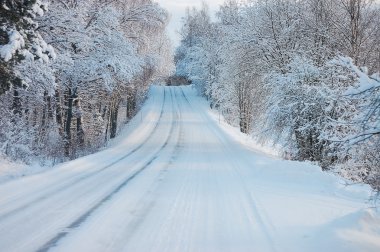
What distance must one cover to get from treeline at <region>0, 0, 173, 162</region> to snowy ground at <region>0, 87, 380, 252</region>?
132 inches

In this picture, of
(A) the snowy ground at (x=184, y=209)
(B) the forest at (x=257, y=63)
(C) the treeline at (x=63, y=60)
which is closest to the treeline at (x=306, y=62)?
(B) the forest at (x=257, y=63)

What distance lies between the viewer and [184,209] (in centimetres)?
808

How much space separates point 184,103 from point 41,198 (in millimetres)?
49055

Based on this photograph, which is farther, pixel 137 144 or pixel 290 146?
pixel 137 144

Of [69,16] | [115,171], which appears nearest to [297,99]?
[115,171]

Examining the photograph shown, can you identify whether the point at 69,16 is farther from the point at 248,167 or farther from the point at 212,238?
the point at 212,238

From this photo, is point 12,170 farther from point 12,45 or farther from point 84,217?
point 84,217

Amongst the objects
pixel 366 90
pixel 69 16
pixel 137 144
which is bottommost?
pixel 137 144

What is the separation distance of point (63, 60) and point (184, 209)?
1164cm

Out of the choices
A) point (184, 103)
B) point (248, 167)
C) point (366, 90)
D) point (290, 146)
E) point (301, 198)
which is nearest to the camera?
point (366, 90)

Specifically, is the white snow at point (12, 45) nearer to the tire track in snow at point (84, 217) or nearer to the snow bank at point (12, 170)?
the snow bank at point (12, 170)

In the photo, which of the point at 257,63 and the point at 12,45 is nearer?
the point at 12,45

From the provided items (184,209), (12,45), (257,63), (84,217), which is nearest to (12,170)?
(12,45)

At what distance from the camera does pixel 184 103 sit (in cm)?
5731
